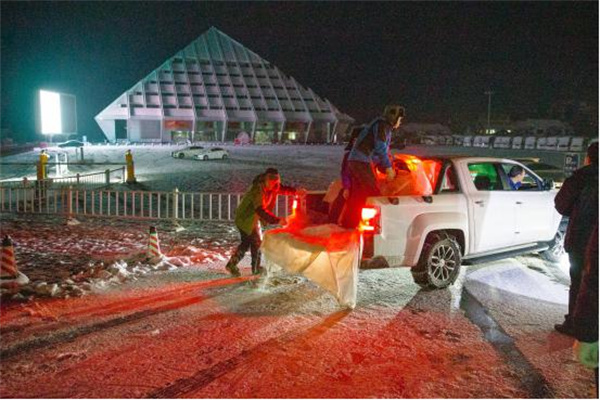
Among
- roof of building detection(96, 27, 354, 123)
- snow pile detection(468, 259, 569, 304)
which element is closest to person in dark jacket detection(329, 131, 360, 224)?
snow pile detection(468, 259, 569, 304)

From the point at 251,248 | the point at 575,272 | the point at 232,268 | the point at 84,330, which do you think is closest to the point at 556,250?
the point at 575,272

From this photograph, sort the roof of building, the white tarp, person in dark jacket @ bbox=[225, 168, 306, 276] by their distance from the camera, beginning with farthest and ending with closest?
the roof of building, person in dark jacket @ bbox=[225, 168, 306, 276], the white tarp

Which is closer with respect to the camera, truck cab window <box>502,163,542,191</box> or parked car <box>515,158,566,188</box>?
truck cab window <box>502,163,542,191</box>

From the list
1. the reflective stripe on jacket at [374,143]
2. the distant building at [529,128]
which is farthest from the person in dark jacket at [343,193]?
the distant building at [529,128]

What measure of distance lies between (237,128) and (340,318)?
7259 centimetres

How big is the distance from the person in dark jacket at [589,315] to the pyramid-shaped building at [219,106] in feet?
221

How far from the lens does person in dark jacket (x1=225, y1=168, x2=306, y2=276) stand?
7.20 m

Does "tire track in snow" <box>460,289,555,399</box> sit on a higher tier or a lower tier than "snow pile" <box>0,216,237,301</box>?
lower

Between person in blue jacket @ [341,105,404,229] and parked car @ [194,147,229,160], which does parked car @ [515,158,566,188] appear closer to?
person in blue jacket @ [341,105,404,229]

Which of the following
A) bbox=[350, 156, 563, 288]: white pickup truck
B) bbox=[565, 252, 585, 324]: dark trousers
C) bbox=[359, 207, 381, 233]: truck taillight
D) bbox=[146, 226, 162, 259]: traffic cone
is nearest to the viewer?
bbox=[565, 252, 585, 324]: dark trousers

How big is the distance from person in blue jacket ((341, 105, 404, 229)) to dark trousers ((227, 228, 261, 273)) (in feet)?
5.08

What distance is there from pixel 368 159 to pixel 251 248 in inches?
91.6

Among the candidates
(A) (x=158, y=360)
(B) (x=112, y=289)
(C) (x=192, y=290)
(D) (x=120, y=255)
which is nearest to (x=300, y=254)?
(C) (x=192, y=290)

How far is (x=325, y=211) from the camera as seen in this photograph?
7379 mm
